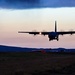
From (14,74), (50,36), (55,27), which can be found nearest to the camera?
(14,74)

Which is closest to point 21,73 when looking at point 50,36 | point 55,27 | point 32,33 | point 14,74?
point 14,74

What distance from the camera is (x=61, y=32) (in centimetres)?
13600

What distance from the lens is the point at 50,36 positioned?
123 m

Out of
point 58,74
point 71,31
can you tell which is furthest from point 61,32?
point 58,74

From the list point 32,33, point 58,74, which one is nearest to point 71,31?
point 32,33

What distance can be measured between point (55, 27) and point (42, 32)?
9.32 metres

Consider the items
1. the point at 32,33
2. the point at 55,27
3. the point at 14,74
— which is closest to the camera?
the point at 14,74

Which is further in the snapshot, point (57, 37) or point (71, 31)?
point (71, 31)

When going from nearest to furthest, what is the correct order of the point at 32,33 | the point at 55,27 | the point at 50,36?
the point at 50,36 < the point at 32,33 < the point at 55,27

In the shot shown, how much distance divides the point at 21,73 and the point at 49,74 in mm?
2973

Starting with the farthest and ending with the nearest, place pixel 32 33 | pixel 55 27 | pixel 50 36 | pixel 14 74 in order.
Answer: pixel 55 27
pixel 32 33
pixel 50 36
pixel 14 74

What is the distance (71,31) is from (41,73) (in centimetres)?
9220

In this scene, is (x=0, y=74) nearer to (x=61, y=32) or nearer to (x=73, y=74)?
(x=73, y=74)

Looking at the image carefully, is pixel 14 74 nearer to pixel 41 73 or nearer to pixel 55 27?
pixel 41 73
